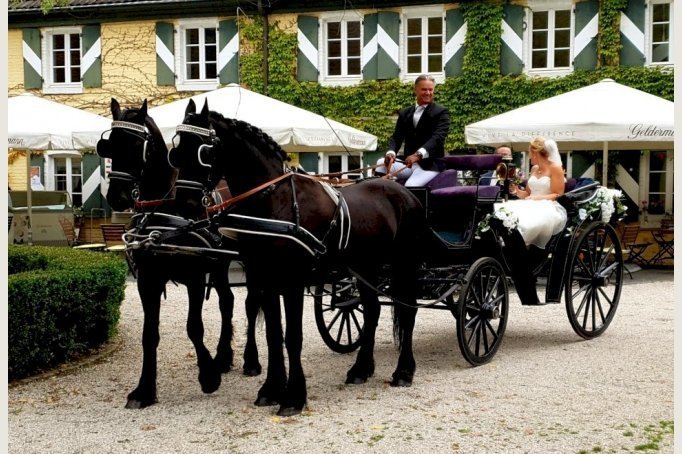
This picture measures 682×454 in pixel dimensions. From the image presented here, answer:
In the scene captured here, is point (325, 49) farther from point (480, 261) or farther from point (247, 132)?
point (247, 132)

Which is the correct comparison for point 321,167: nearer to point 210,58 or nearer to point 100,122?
point 210,58

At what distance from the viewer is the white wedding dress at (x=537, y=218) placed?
7445 mm

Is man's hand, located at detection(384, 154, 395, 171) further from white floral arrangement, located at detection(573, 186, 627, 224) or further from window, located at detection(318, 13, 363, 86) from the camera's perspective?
window, located at detection(318, 13, 363, 86)

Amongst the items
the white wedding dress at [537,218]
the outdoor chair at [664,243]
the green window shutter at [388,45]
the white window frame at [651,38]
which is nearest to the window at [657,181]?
the outdoor chair at [664,243]

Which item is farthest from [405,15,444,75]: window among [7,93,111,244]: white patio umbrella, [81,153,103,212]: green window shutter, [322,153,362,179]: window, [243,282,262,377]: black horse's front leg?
[243,282,262,377]: black horse's front leg

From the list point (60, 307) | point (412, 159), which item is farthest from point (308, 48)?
point (60, 307)

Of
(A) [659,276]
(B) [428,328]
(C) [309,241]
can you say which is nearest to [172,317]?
(B) [428,328]

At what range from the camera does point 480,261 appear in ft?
22.7

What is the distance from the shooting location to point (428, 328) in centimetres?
901

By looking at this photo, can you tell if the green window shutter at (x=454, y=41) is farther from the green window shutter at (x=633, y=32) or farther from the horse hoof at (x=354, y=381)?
the horse hoof at (x=354, y=381)

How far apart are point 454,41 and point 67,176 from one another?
955 cm

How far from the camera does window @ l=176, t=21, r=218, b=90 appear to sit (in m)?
19.5

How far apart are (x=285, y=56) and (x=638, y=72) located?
738 cm

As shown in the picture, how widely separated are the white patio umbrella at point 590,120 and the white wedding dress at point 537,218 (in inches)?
167
